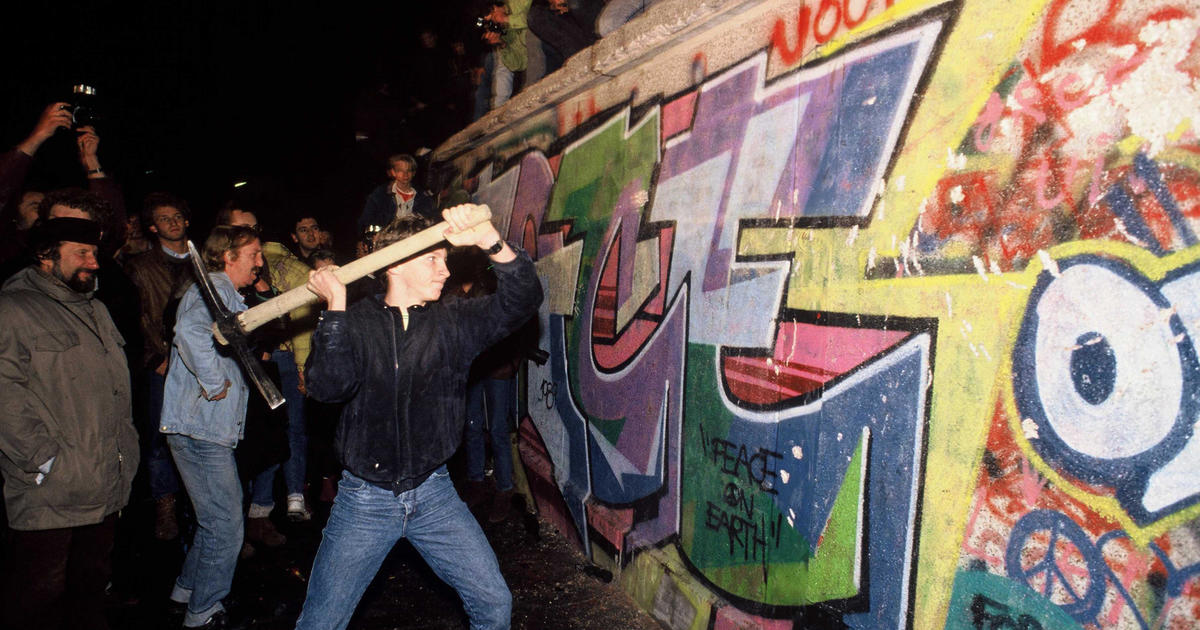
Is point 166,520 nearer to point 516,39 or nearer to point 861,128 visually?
point 861,128

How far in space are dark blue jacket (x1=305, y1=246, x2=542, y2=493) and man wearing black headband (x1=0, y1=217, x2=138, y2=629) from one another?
1367 millimetres

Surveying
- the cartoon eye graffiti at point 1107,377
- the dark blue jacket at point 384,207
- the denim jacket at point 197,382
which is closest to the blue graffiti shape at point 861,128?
the cartoon eye graffiti at point 1107,377

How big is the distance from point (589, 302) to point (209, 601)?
9.45 feet

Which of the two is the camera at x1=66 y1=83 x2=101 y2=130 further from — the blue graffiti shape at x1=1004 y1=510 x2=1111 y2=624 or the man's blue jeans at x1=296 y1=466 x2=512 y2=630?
the blue graffiti shape at x1=1004 y1=510 x2=1111 y2=624

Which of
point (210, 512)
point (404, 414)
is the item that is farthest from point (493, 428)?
point (404, 414)

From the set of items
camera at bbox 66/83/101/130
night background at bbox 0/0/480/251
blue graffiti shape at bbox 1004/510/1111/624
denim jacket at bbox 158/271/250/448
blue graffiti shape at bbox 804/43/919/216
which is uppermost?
night background at bbox 0/0/480/251

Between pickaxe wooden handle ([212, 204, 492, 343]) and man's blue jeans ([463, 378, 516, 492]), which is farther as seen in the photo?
man's blue jeans ([463, 378, 516, 492])

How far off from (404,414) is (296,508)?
3.54m

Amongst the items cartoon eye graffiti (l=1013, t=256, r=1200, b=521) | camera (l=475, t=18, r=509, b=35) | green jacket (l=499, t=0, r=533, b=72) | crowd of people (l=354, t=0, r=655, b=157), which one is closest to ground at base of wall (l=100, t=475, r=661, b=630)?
cartoon eye graffiti (l=1013, t=256, r=1200, b=521)

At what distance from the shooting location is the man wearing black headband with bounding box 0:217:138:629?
108 inches

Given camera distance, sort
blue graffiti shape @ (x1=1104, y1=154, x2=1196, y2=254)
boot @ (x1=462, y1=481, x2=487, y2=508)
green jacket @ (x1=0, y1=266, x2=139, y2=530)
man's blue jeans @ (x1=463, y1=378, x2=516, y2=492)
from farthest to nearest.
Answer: boot @ (x1=462, y1=481, x2=487, y2=508)
man's blue jeans @ (x1=463, y1=378, x2=516, y2=492)
green jacket @ (x1=0, y1=266, x2=139, y2=530)
blue graffiti shape @ (x1=1104, y1=154, x2=1196, y2=254)

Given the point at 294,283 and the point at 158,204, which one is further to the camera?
the point at 294,283

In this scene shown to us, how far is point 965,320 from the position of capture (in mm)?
1944

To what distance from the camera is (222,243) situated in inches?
146
